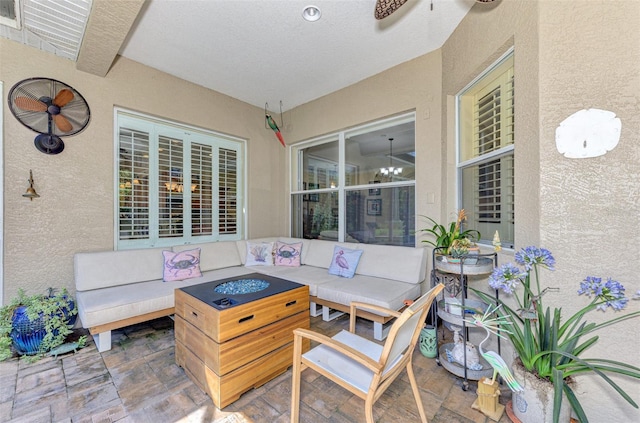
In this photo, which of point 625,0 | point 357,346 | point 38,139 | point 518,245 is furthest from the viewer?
point 38,139

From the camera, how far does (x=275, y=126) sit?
434cm

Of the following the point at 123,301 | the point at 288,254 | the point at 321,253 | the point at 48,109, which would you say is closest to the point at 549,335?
the point at 321,253

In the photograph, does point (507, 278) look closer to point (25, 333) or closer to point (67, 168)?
point (25, 333)

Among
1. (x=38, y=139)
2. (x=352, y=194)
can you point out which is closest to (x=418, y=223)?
(x=352, y=194)

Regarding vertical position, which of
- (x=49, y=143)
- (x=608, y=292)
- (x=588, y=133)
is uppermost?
(x=49, y=143)

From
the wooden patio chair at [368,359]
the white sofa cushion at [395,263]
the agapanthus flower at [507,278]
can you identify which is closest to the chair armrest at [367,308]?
the wooden patio chair at [368,359]

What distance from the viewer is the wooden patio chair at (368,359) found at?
1166 millimetres

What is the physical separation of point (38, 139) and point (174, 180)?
1.27m

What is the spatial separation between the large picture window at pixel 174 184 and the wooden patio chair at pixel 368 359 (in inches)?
110

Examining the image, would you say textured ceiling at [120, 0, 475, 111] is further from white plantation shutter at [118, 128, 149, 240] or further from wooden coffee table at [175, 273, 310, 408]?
wooden coffee table at [175, 273, 310, 408]

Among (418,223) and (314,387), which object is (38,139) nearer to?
(314,387)

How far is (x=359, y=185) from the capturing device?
12.2 ft

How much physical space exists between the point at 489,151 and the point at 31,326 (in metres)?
4.08

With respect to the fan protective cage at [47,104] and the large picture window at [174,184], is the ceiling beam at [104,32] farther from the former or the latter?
the large picture window at [174,184]
